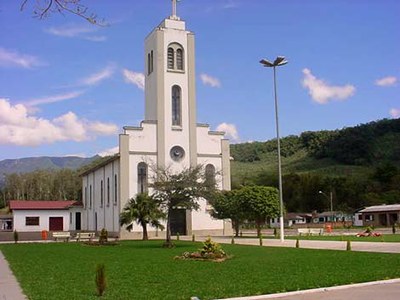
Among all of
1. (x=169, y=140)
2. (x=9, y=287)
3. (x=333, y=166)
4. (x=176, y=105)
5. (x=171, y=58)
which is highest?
(x=171, y=58)

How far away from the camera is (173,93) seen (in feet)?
168

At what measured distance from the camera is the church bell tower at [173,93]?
50.1m

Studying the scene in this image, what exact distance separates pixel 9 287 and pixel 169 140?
36683 millimetres

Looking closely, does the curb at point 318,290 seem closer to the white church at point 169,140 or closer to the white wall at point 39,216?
the white church at point 169,140

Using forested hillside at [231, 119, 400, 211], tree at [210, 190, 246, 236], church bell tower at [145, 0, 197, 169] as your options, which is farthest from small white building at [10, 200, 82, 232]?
tree at [210, 190, 246, 236]

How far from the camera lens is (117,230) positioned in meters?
48.5

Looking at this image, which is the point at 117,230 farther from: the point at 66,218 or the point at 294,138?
Answer: the point at 294,138

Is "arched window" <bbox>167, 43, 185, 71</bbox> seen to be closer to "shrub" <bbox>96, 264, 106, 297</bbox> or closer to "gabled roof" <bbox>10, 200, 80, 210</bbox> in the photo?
"gabled roof" <bbox>10, 200, 80, 210</bbox>

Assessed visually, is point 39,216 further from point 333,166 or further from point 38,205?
point 333,166

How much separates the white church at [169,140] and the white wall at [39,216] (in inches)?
566

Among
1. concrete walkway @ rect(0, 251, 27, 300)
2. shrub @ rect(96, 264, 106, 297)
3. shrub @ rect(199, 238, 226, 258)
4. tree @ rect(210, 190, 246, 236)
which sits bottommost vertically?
concrete walkway @ rect(0, 251, 27, 300)

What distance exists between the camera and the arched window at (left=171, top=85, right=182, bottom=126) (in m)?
51.1

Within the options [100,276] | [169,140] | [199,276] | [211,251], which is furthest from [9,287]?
[169,140]

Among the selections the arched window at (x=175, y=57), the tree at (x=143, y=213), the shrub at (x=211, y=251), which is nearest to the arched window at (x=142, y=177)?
the tree at (x=143, y=213)
